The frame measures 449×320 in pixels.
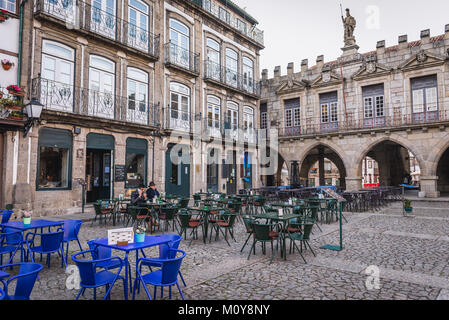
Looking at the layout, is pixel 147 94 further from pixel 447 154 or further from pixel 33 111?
pixel 447 154

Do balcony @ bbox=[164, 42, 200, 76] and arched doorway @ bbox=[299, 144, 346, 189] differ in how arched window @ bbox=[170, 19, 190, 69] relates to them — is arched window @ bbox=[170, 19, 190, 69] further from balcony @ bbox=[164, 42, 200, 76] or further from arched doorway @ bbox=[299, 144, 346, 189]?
arched doorway @ bbox=[299, 144, 346, 189]

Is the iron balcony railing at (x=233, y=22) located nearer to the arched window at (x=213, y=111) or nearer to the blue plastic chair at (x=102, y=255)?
the arched window at (x=213, y=111)

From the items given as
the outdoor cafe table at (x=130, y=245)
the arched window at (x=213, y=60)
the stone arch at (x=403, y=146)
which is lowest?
the outdoor cafe table at (x=130, y=245)

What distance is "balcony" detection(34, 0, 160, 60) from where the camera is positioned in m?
10.7

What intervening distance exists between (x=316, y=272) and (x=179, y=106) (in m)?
12.2

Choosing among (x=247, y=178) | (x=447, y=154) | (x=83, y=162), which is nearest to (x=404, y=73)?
(x=447, y=154)

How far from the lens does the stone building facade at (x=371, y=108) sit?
18.1 meters

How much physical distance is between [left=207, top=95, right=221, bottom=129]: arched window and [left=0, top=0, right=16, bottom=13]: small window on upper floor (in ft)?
30.9

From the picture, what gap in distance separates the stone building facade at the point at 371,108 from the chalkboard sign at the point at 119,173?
1033cm

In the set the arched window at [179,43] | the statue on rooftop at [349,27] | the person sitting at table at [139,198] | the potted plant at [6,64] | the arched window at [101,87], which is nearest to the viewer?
the person sitting at table at [139,198]

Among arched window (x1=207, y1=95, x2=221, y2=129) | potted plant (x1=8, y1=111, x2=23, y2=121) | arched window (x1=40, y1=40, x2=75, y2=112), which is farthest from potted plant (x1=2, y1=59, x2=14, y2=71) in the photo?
arched window (x1=207, y1=95, x2=221, y2=129)

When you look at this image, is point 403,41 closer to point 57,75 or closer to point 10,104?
point 57,75

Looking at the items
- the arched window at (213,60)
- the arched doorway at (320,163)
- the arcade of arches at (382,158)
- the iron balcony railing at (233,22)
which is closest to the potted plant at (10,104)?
the arched window at (213,60)
